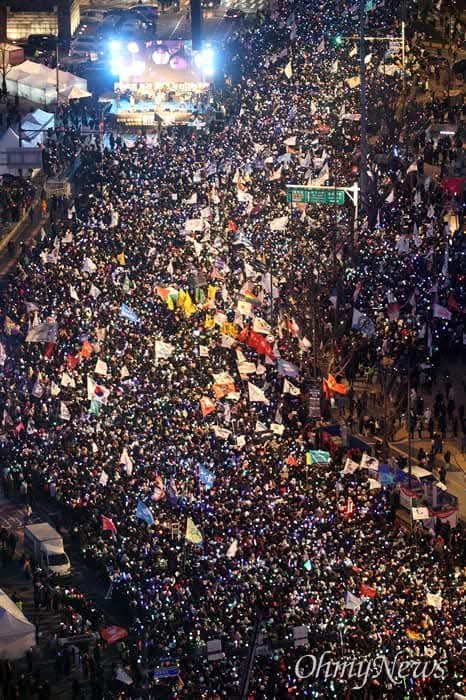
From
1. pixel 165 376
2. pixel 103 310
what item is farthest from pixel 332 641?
pixel 103 310

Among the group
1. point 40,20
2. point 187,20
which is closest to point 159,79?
point 40,20

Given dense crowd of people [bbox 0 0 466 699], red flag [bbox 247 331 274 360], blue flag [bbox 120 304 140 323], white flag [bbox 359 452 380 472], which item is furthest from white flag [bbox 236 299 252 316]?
white flag [bbox 359 452 380 472]

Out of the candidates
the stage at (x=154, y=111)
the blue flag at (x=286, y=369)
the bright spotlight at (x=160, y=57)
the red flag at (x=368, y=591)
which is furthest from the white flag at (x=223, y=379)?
the bright spotlight at (x=160, y=57)

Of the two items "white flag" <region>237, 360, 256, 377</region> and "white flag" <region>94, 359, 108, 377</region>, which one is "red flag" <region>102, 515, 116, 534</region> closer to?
"white flag" <region>94, 359, 108, 377</region>

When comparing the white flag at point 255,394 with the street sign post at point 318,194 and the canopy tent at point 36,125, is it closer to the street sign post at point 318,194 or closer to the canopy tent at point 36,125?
the street sign post at point 318,194

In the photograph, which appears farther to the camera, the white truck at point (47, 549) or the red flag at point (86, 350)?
the red flag at point (86, 350)

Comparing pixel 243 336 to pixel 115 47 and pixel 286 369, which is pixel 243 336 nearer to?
pixel 286 369
